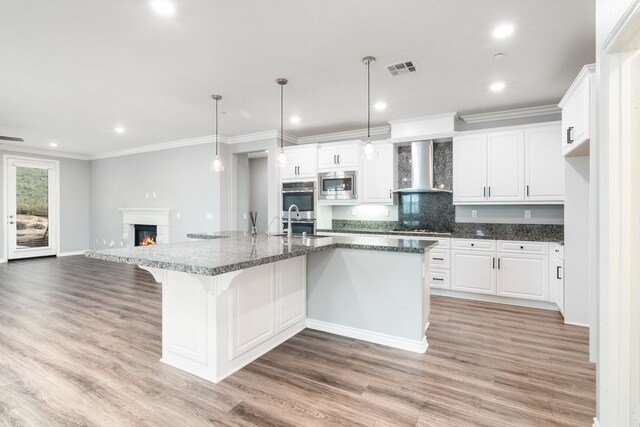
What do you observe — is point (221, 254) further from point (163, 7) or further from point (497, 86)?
point (497, 86)

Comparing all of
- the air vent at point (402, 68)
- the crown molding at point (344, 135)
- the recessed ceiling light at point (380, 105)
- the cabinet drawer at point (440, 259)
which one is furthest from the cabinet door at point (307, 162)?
the air vent at point (402, 68)

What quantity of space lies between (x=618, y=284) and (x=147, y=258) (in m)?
2.59

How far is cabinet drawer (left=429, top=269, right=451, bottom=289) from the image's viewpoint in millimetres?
4617

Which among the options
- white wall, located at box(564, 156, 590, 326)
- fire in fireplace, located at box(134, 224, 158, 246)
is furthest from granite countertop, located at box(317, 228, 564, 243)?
fire in fireplace, located at box(134, 224, 158, 246)

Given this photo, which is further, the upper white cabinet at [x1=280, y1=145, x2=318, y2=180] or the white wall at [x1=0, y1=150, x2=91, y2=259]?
the white wall at [x1=0, y1=150, x2=91, y2=259]

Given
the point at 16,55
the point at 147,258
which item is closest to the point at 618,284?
the point at 147,258

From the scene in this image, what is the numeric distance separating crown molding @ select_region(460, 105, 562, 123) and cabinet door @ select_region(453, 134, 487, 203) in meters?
0.39

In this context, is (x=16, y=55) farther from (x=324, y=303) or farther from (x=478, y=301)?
(x=478, y=301)

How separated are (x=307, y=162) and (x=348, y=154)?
79 centimetres

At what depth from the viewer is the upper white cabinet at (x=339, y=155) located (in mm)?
5438

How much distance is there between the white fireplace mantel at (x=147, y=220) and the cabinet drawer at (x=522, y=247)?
6.48 metres

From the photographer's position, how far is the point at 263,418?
1.94 m

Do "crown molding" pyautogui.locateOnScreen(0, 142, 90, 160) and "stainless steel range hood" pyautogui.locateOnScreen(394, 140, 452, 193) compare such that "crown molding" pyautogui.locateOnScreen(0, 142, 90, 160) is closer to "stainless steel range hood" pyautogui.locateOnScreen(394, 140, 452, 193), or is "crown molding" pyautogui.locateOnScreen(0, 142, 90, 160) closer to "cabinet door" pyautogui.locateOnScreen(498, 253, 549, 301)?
"stainless steel range hood" pyautogui.locateOnScreen(394, 140, 452, 193)

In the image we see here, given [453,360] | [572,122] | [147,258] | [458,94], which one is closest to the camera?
[147,258]
